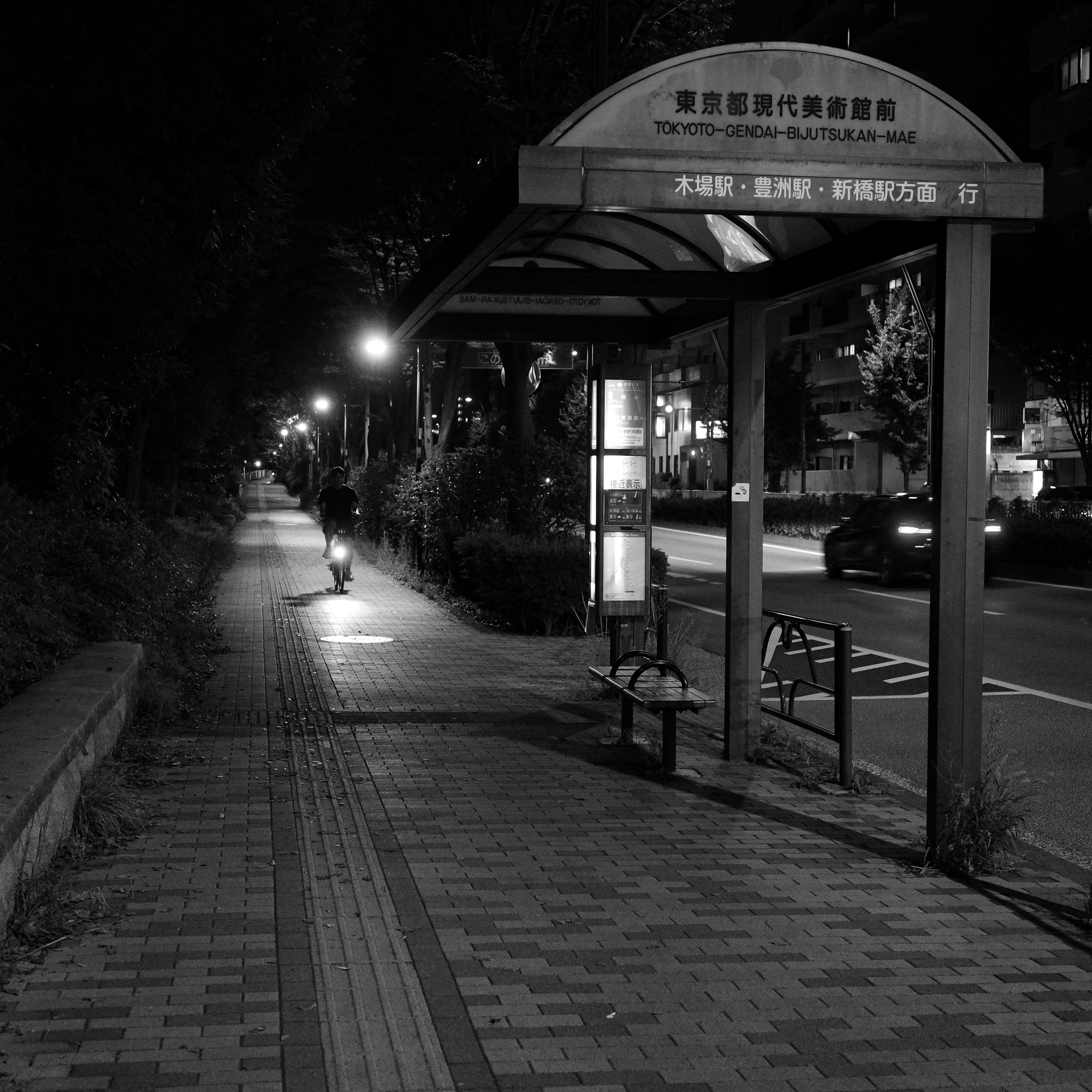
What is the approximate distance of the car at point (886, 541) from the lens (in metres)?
23.3

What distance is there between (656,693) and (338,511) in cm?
1425

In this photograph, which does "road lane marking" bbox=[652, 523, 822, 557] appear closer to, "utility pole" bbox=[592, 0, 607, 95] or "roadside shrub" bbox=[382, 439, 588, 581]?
"roadside shrub" bbox=[382, 439, 588, 581]

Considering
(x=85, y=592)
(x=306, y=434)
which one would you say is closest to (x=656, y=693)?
(x=85, y=592)

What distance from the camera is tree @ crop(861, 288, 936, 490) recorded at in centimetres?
4750

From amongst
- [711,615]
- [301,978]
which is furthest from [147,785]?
[711,615]

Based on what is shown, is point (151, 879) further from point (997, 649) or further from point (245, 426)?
point (245, 426)

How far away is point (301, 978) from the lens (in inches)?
Answer: 181

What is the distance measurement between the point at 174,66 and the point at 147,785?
4761mm

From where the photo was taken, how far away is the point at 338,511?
21.9 metres

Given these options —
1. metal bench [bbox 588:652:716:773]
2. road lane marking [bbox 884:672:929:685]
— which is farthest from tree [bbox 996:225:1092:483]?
metal bench [bbox 588:652:716:773]

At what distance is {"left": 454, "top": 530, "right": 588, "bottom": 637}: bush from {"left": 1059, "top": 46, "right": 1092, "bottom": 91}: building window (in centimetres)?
4147

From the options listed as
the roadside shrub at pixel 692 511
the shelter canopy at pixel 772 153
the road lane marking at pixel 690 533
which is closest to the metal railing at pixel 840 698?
the shelter canopy at pixel 772 153

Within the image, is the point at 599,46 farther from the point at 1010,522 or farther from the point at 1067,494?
the point at 1067,494

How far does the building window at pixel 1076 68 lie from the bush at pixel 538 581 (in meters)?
41.5
